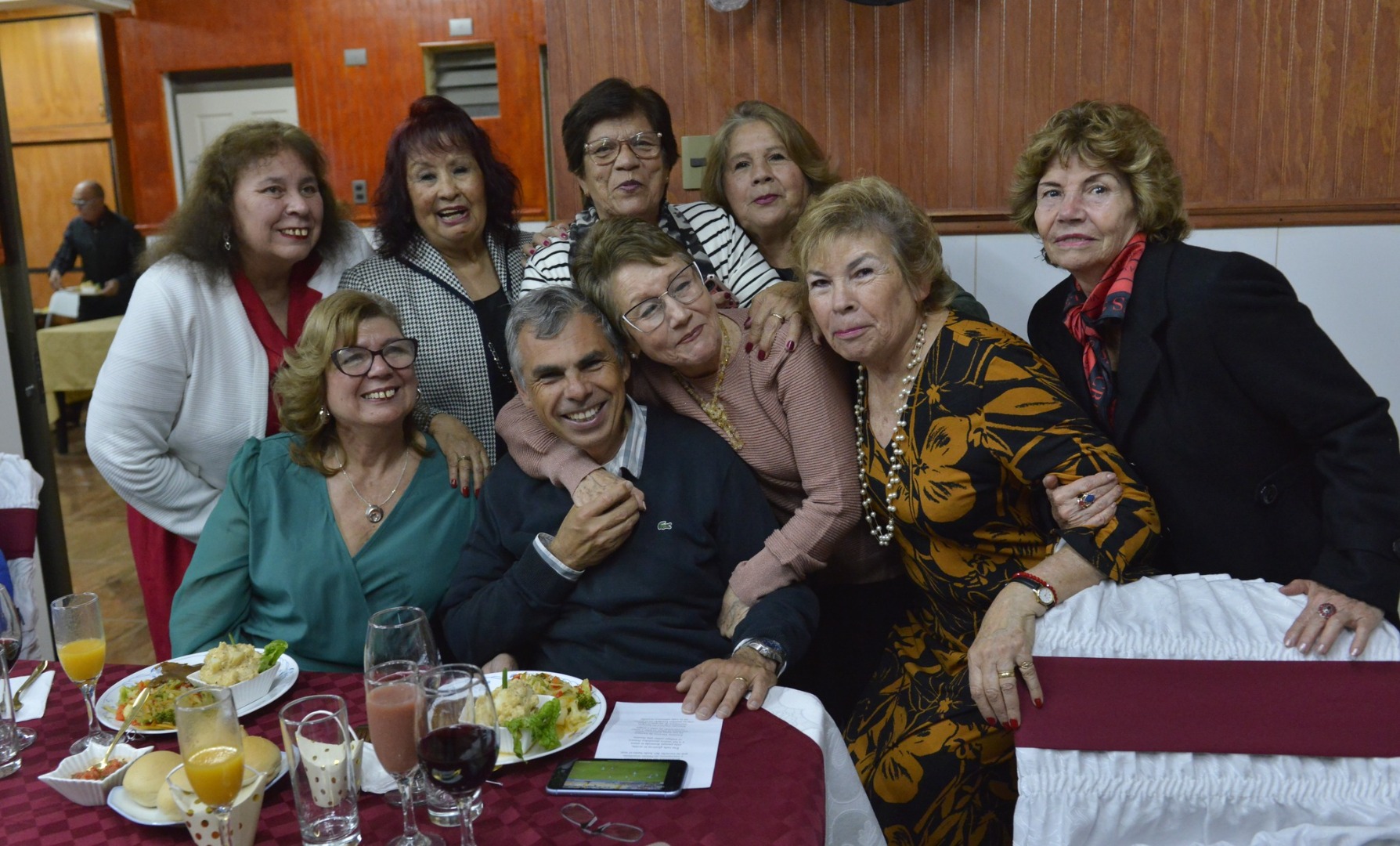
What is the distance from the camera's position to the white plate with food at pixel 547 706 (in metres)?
1.45

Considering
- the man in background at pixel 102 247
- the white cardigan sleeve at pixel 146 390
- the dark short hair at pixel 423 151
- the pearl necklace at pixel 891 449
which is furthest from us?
the man in background at pixel 102 247

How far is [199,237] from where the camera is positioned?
245 centimetres

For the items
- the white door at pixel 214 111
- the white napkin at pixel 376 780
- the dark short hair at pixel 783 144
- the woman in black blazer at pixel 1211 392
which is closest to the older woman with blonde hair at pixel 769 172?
the dark short hair at pixel 783 144

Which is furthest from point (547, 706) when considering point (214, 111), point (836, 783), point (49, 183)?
point (49, 183)

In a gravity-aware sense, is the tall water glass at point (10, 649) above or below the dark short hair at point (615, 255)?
below

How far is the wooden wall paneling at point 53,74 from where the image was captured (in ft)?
26.9

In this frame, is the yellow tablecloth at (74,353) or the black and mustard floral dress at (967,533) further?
the yellow tablecloth at (74,353)

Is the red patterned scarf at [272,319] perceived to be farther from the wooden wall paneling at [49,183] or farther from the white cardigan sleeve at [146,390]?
the wooden wall paneling at [49,183]

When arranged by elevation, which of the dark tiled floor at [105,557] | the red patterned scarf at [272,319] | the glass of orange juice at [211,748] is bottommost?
the dark tiled floor at [105,557]

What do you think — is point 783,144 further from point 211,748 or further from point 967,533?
point 211,748

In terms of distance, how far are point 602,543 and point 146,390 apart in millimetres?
1205

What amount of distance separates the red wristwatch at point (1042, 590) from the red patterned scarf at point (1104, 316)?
1.20 ft

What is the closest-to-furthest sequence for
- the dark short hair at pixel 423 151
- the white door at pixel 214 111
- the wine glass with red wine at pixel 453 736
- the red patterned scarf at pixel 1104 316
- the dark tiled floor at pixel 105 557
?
1. the wine glass with red wine at pixel 453 736
2. the red patterned scarf at pixel 1104 316
3. the dark short hair at pixel 423 151
4. the dark tiled floor at pixel 105 557
5. the white door at pixel 214 111

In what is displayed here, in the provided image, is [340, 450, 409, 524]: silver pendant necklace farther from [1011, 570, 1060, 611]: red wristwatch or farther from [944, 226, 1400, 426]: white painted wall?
[944, 226, 1400, 426]: white painted wall
